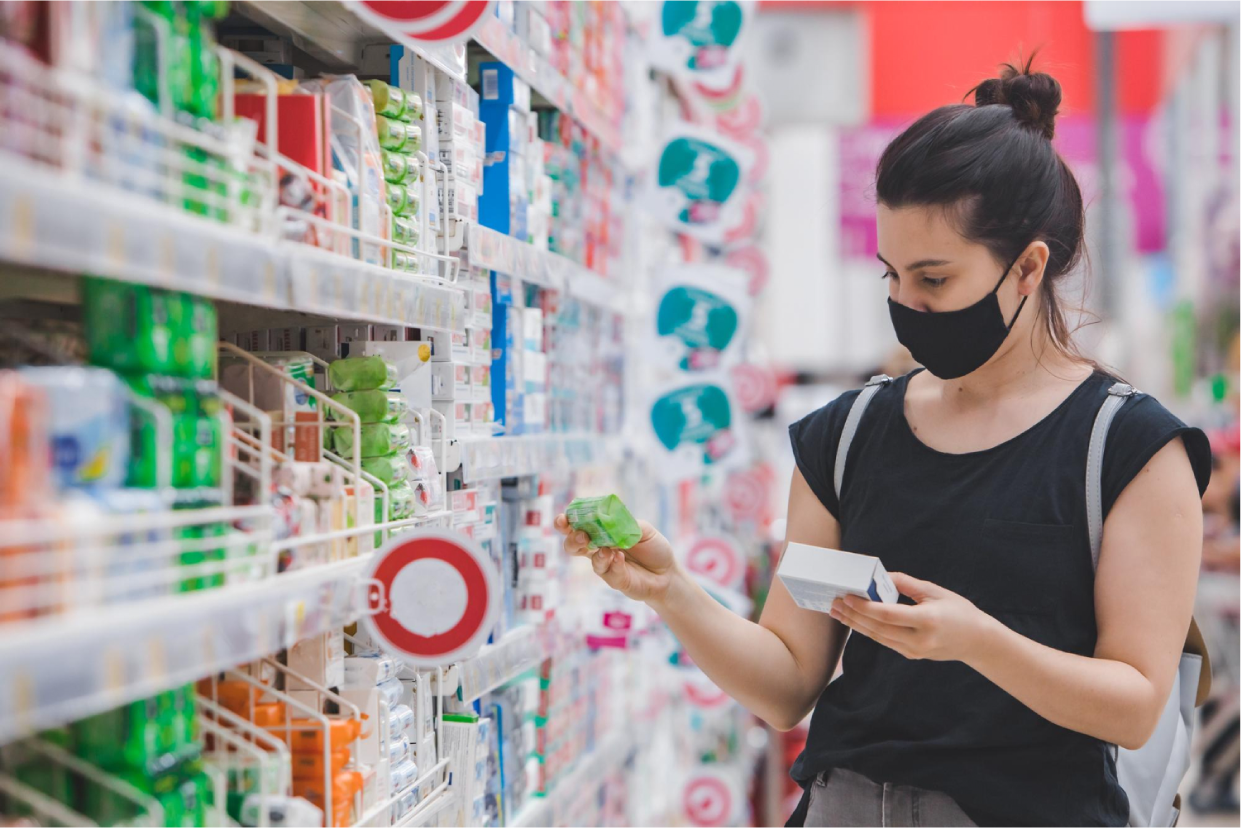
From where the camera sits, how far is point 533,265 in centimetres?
266

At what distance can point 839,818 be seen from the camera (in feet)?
6.01

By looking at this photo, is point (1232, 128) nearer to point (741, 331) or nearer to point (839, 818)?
point (741, 331)

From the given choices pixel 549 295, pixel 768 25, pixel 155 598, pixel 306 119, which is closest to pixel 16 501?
pixel 155 598

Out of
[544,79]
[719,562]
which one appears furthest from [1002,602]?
[719,562]

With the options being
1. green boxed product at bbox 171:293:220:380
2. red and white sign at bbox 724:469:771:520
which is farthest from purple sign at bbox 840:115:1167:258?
green boxed product at bbox 171:293:220:380

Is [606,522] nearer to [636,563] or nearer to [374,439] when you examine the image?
[636,563]

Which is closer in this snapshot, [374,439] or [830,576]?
[830,576]

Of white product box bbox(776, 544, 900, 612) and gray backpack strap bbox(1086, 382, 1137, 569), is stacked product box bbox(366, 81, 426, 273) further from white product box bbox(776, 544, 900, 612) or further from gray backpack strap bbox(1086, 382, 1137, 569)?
gray backpack strap bbox(1086, 382, 1137, 569)

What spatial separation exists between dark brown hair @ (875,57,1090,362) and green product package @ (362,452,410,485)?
83 cm

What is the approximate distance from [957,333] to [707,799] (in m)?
3.23

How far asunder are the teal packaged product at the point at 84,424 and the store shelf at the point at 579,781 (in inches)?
65.4

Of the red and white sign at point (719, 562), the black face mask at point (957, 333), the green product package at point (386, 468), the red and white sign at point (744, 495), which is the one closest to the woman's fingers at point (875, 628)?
the black face mask at point (957, 333)

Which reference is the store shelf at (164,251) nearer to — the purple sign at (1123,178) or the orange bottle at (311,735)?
the orange bottle at (311,735)

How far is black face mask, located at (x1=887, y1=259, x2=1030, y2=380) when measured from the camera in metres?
1.82
